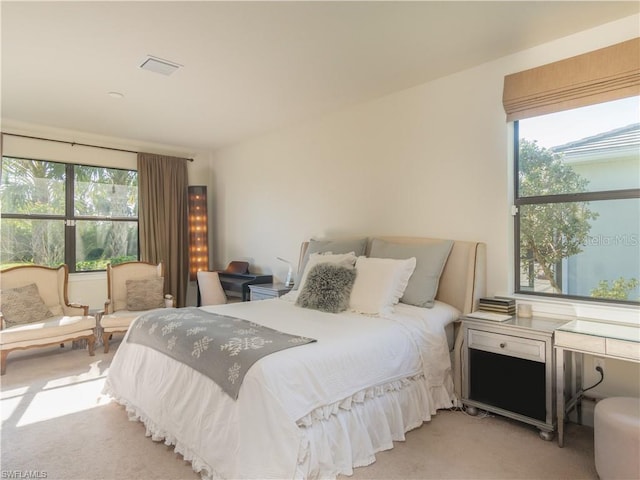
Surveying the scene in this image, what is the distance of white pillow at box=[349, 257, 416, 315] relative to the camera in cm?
271

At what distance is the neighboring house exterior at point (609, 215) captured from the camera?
2420 millimetres

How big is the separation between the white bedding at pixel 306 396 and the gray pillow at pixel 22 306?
167 centimetres

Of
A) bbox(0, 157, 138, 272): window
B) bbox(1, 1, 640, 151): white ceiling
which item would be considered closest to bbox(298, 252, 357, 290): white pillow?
bbox(1, 1, 640, 151): white ceiling

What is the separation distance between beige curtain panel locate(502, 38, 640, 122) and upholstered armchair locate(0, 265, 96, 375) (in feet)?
14.6

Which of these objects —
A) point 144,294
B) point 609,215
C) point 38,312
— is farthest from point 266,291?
point 609,215

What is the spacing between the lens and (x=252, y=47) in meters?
2.68

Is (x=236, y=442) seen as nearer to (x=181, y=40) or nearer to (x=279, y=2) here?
(x=279, y=2)

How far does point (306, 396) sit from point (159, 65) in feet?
8.67

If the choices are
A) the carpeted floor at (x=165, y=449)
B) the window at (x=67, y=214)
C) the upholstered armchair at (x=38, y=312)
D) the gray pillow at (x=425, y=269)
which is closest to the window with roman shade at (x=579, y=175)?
the gray pillow at (x=425, y=269)

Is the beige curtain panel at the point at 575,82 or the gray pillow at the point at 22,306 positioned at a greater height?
the beige curtain panel at the point at 575,82

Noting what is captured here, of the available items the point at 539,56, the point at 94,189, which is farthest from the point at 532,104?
the point at 94,189

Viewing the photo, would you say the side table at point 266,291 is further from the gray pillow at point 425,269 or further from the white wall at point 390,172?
the gray pillow at point 425,269

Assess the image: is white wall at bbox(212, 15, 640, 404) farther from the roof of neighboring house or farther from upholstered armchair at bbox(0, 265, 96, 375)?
upholstered armchair at bbox(0, 265, 96, 375)

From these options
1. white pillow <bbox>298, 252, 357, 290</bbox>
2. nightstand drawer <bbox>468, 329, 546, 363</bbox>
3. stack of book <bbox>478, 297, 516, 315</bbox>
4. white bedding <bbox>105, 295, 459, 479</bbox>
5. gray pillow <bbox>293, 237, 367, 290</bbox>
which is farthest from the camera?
gray pillow <bbox>293, 237, 367, 290</bbox>
